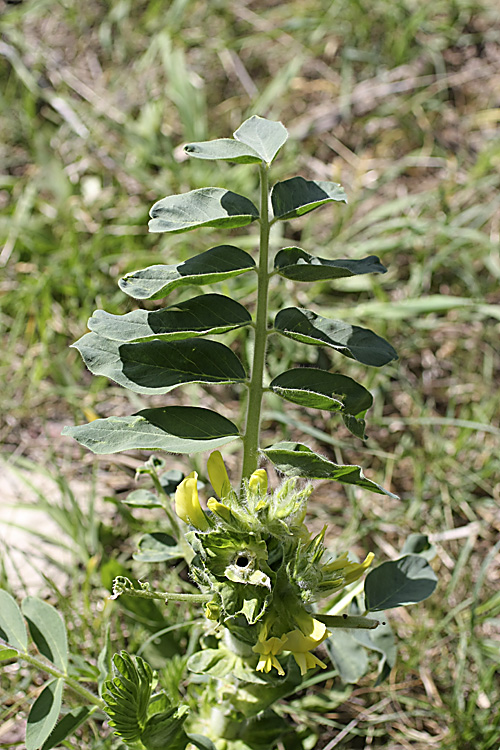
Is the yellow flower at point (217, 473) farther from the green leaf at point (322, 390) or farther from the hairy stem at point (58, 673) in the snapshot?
the hairy stem at point (58, 673)

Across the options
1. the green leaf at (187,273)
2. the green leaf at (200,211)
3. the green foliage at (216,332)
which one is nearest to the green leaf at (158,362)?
the green foliage at (216,332)

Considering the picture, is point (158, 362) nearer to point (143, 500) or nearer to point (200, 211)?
point (200, 211)

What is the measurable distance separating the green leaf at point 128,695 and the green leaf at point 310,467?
43 centimetres

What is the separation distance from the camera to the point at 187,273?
1.33 metres

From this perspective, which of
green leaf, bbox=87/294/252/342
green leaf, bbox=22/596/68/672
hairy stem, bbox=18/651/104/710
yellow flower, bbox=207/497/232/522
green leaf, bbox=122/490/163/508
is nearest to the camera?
yellow flower, bbox=207/497/232/522

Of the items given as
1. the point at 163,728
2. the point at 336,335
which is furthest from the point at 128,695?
the point at 336,335

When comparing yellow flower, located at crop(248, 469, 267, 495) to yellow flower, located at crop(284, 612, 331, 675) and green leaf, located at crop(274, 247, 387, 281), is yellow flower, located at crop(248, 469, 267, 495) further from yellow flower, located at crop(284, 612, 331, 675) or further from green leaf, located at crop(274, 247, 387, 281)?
green leaf, located at crop(274, 247, 387, 281)

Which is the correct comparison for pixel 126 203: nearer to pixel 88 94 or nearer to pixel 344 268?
pixel 88 94

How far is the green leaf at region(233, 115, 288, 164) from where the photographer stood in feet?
4.33

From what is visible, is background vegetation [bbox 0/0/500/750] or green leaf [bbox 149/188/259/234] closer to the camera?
green leaf [bbox 149/188/259/234]

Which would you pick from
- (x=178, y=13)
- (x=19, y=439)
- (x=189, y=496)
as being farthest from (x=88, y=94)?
(x=189, y=496)

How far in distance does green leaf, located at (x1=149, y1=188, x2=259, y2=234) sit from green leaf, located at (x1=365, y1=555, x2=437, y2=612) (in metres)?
0.79

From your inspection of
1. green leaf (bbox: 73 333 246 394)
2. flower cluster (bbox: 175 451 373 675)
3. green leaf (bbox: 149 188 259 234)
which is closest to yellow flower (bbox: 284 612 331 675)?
flower cluster (bbox: 175 451 373 675)

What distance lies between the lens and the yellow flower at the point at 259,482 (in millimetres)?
1270
